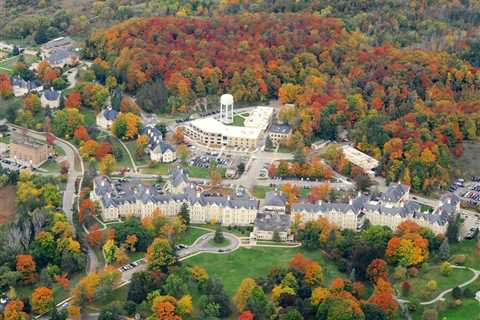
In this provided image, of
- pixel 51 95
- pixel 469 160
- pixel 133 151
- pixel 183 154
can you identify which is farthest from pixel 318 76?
pixel 51 95

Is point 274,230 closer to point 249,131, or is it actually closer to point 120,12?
point 249,131

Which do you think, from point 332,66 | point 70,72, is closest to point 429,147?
point 332,66

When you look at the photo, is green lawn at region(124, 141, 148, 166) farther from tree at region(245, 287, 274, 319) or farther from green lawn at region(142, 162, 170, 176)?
tree at region(245, 287, 274, 319)

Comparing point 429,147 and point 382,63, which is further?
point 382,63

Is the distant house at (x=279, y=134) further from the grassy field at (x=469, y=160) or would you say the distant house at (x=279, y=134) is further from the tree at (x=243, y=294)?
the tree at (x=243, y=294)

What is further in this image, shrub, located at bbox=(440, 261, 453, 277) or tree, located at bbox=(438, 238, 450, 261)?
tree, located at bbox=(438, 238, 450, 261)

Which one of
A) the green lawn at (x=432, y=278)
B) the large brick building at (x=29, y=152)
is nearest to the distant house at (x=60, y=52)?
the large brick building at (x=29, y=152)

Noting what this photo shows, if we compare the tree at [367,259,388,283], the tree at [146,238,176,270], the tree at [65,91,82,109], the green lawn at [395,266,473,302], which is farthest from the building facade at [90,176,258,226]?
the tree at [65,91,82,109]
